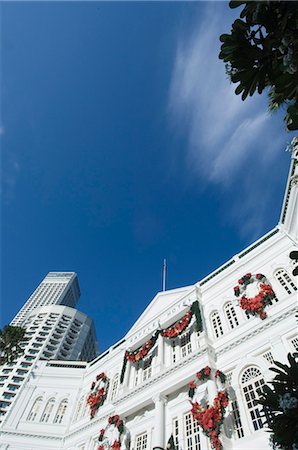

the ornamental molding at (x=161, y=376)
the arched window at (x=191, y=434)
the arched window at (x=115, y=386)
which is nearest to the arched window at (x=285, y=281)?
the ornamental molding at (x=161, y=376)

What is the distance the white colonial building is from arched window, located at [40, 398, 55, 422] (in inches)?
4.2

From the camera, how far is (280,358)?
15.5 meters

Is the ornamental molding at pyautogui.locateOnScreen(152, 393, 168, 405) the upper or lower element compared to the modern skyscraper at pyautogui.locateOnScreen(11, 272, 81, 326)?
lower

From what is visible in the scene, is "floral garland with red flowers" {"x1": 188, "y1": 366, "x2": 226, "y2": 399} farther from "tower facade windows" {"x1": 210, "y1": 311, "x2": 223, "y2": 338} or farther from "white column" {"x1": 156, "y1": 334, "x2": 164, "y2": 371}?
"white column" {"x1": 156, "y1": 334, "x2": 164, "y2": 371}

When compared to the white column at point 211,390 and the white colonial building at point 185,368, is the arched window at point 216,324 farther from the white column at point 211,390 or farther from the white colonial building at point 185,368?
the white column at point 211,390

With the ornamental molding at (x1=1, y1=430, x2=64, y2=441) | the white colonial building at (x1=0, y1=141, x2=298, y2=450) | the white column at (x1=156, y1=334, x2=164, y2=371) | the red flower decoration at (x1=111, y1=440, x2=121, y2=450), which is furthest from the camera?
the ornamental molding at (x1=1, y1=430, x2=64, y2=441)

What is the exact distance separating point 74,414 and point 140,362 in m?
10.6

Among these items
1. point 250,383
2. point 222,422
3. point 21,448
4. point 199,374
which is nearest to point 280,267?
point 250,383

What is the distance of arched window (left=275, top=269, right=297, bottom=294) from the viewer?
1800 centimetres

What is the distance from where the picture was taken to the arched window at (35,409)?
29.8 meters

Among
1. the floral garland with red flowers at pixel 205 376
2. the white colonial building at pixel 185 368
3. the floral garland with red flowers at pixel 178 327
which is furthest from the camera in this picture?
the floral garland with red flowers at pixel 178 327

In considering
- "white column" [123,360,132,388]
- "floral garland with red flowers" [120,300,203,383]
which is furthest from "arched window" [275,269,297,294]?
"white column" [123,360,132,388]

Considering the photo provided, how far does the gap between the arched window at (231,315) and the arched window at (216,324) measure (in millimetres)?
856

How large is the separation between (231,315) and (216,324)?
1395mm
